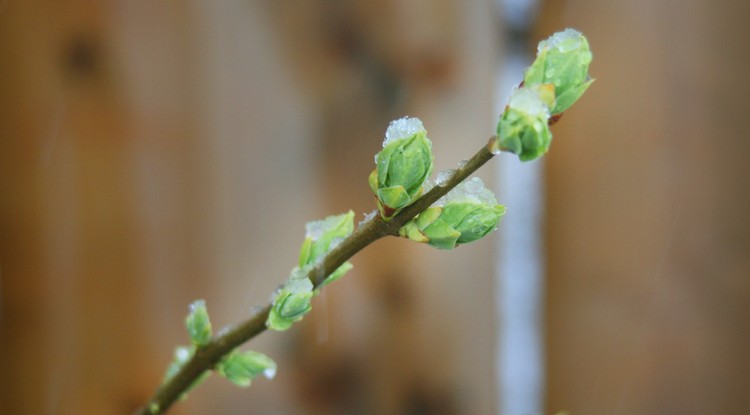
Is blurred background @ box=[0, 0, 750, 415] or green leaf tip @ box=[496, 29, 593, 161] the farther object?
blurred background @ box=[0, 0, 750, 415]

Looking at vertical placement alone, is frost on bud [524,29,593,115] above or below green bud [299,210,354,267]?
above

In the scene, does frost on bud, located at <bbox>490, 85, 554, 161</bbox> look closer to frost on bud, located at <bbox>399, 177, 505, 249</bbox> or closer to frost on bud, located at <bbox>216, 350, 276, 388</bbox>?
frost on bud, located at <bbox>399, 177, 505, 249</bbox>

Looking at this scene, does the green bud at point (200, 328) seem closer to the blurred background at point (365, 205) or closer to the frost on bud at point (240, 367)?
the frost on bud at point (240, 367)

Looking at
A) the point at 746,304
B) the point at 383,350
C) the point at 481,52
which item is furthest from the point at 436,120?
the point at 746,304

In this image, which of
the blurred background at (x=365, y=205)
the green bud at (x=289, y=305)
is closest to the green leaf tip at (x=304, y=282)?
the green bud at (x=289, y=305)

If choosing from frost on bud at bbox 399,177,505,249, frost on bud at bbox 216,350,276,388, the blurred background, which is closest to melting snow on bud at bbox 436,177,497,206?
frost on bud at bbox 399,177,505,249

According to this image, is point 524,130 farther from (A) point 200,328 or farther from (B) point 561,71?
(A) point 200,328

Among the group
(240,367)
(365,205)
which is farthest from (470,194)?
(365,205)
